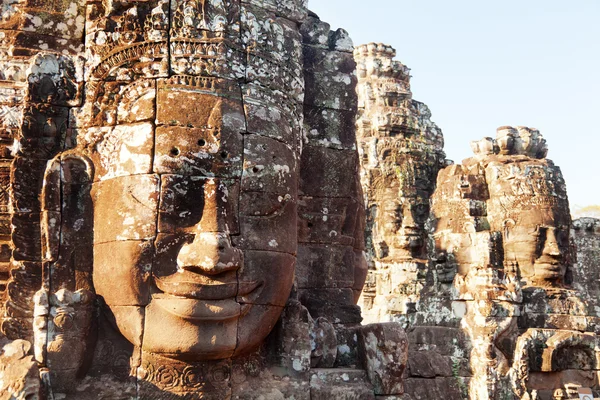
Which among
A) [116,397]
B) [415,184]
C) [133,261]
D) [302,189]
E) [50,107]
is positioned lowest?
[116,397]

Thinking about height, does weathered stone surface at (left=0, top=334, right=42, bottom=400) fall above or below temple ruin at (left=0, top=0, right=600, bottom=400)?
below

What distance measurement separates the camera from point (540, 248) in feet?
43.3

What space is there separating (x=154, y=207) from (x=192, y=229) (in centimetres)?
30

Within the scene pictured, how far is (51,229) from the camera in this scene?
4.85m

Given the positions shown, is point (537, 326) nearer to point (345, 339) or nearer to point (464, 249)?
point (464, 249)

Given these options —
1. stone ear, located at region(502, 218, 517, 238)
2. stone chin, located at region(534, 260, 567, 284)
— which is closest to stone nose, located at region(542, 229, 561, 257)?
stone chin, located at region(534, 260, 567, 284)

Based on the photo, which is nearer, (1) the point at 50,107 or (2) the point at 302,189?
(1) the point at 50,107

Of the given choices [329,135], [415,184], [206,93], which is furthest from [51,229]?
[415,184]

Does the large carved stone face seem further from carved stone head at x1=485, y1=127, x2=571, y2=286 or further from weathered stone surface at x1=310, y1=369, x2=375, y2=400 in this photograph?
weathered stone surface at x1=310, y1=369, x2=375, y2=400

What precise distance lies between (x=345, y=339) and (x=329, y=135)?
183 cm

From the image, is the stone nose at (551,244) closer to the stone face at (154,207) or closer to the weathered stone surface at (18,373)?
the stone face at (154,207)

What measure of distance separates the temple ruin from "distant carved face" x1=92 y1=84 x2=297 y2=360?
0.04 feet

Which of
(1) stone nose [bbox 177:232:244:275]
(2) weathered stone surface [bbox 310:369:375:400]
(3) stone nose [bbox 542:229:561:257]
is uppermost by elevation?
(3) stone nose [bbox 542:229:561:257]

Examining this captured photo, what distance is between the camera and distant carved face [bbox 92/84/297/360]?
15.0 feet
